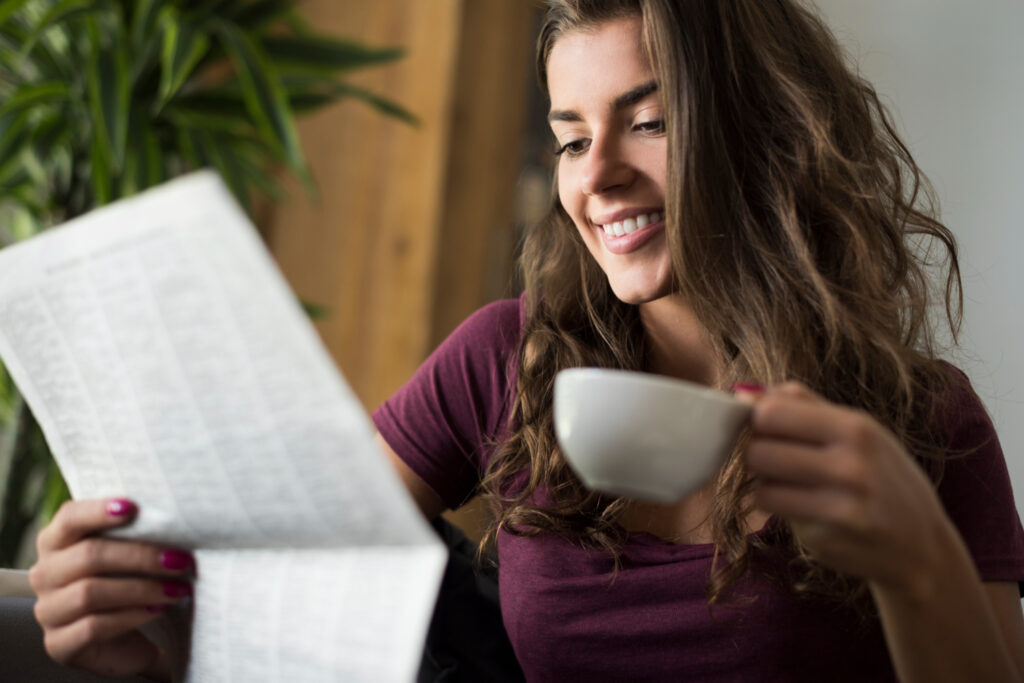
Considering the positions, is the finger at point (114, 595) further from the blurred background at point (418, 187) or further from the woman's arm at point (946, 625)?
the blurred background at point (418, 187)

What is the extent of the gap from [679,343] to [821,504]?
0.56 m

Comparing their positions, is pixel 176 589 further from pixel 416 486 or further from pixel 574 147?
pixel 574 147

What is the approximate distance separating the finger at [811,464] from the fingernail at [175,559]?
417 mm

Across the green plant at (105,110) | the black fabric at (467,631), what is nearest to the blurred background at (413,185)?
the green plant at (105,110)

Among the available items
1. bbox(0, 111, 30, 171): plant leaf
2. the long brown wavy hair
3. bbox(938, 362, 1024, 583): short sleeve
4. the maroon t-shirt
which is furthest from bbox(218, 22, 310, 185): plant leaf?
bbox(938, 362, 1024, 583): short sleeve

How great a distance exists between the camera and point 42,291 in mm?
617

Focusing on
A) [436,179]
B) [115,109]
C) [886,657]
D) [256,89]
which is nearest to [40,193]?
[115,109]

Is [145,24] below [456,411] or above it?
above

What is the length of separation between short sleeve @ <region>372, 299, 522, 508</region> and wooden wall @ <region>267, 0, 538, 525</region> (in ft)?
4.38

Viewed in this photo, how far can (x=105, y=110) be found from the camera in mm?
1454

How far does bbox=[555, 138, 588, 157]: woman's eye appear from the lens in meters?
0.98

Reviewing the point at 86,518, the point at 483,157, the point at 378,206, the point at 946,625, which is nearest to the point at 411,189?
the point at 378,206

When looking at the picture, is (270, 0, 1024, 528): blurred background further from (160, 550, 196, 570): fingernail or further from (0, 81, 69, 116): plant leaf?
(160, 550, 196, 570): fingernail

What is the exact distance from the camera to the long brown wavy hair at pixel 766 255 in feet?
2.89
